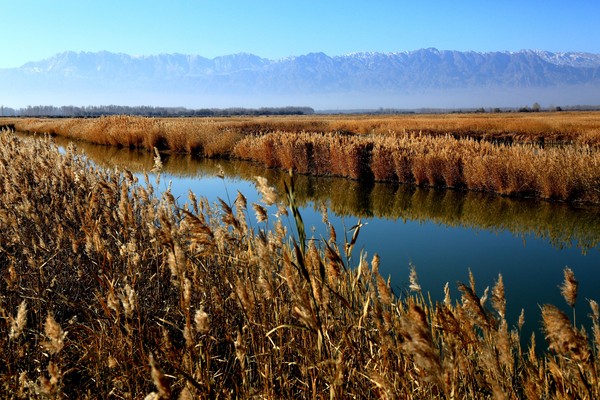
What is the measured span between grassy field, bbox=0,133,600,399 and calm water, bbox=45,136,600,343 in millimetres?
1177

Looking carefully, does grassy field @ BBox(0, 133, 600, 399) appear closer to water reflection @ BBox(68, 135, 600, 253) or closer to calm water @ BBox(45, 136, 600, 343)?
calm water @ BBox(45, 136, 600, 343)

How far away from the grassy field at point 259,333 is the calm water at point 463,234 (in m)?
1.18

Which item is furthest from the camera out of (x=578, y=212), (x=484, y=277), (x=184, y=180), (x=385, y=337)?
(x=184, y=180)

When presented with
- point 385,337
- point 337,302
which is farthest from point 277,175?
point 385,337

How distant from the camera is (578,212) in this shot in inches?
446

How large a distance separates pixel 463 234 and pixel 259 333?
25.2 feet

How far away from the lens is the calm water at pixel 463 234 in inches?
275

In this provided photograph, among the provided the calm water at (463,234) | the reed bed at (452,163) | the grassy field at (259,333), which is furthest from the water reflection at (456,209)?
the grassy field at (259,333)

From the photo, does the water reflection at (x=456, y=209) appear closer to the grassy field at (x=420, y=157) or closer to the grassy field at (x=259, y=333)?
the grassy field at (x=420, y=157)

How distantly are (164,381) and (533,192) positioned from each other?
1307 centimetres

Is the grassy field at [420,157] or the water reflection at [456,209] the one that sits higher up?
the grassy field at [420,157]

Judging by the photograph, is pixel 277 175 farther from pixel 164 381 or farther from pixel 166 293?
pixel 164 381

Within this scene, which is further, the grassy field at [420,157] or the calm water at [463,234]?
the grassy field at [420,157]

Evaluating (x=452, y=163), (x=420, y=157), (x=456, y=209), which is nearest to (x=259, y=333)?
(x=456, y=209)
